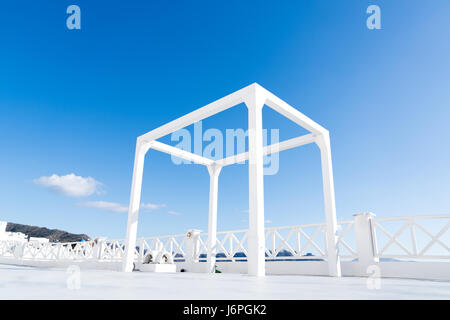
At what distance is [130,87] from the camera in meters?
11.2

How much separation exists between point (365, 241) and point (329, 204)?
40.5 inches

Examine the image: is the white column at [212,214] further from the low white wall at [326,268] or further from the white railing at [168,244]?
the white railing at [168,244]

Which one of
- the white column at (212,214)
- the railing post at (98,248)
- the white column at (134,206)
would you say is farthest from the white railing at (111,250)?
the white column at (212,214)

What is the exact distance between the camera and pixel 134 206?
6391 millimetres

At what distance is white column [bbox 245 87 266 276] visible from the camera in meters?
3.94

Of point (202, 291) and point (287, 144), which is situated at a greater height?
point (287, 144)

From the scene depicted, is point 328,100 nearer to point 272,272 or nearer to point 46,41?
point 272,272

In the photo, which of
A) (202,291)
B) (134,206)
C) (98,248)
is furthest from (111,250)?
(202,291)

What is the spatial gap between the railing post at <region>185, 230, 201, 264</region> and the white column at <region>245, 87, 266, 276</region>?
159 inches

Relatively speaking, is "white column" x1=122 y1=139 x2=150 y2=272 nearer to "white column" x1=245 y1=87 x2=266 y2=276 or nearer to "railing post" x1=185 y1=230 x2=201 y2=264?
"railing post" x1=185 y1=230 x2=201 y2=264

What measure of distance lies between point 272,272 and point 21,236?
2486 centimetres

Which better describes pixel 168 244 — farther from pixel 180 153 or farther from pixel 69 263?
pixel 69 263

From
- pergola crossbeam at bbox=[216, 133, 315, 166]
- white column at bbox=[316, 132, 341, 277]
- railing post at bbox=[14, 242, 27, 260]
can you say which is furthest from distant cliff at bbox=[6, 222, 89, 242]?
white column at bbox=[316, 132, 341, 277]

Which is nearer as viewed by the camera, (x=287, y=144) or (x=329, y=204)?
(x=329, y=204)
